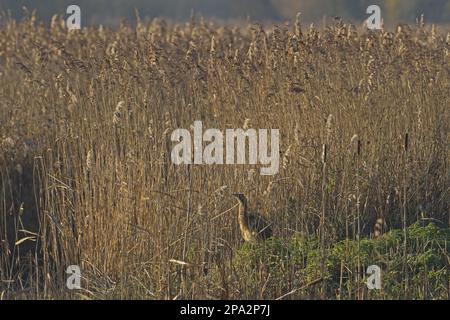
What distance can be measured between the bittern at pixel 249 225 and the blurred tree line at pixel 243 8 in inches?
886

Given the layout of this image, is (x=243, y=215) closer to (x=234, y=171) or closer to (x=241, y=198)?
(x=241, y=198)

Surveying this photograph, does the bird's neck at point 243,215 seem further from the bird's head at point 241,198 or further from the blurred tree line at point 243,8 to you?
the blurred tree line at point 243,8

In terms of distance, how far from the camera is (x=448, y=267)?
6000 mm

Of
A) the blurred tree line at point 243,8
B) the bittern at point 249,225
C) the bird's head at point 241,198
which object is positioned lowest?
the bittern at point 249,225

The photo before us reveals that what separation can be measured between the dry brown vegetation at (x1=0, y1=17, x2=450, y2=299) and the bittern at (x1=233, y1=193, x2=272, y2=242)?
99mm

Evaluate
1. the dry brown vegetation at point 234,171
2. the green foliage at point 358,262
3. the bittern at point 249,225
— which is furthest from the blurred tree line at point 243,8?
the green foliage at point 358,262

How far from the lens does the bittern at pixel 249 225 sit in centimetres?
627

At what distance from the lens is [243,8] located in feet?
140

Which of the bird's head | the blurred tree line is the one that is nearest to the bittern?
the bird's head

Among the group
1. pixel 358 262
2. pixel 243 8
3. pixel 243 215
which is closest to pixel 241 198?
pixel 243 215

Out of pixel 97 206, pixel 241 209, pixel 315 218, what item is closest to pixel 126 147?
pixel 97 206

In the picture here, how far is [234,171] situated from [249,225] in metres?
0.43

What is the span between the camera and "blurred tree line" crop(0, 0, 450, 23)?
112 ft

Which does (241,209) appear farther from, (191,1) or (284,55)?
(191,1)
